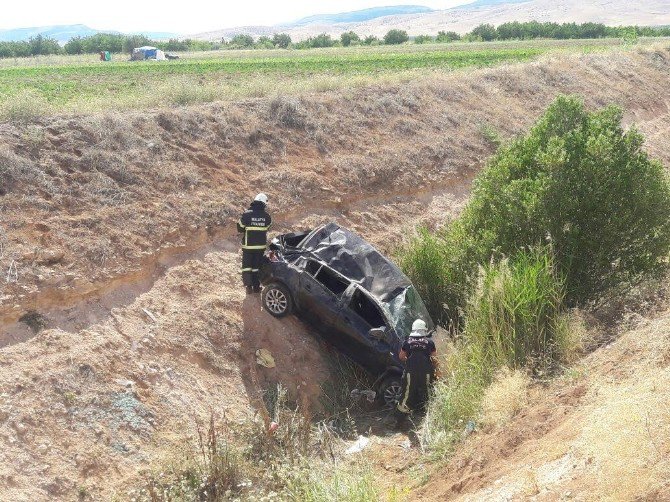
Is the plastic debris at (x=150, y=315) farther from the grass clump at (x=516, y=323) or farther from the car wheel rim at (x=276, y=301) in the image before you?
the grass clump at (x=516, y=323)

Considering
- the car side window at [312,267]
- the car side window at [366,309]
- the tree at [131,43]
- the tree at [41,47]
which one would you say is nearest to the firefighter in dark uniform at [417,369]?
the car side window at [366,309]

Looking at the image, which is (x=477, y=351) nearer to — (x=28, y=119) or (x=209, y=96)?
(x=28, y=119)

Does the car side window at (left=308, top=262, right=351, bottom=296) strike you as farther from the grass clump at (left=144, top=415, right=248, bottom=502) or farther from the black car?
the grass clump at (left=144, top=415, right=248, bottom=502)

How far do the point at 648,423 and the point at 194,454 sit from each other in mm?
5409

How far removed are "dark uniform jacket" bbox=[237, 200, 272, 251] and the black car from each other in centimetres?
33

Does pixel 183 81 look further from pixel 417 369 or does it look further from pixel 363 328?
pixel 417 369

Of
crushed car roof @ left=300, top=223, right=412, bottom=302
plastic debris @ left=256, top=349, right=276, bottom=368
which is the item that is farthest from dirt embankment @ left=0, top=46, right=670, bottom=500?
crushed car roof @ left=300, top=223, right=412, bottom=302

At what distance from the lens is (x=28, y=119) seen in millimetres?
14672

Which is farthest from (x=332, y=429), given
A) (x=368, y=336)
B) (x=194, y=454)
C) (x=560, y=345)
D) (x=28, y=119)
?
(x=28, y=119)

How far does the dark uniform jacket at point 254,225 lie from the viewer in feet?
40.6

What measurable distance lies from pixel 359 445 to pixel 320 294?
2.65m

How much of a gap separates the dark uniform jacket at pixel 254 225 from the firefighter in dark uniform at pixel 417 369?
316cm

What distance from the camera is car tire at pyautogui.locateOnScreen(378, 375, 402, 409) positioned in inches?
448

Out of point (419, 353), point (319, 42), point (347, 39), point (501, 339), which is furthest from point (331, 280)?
point (347, 39)
